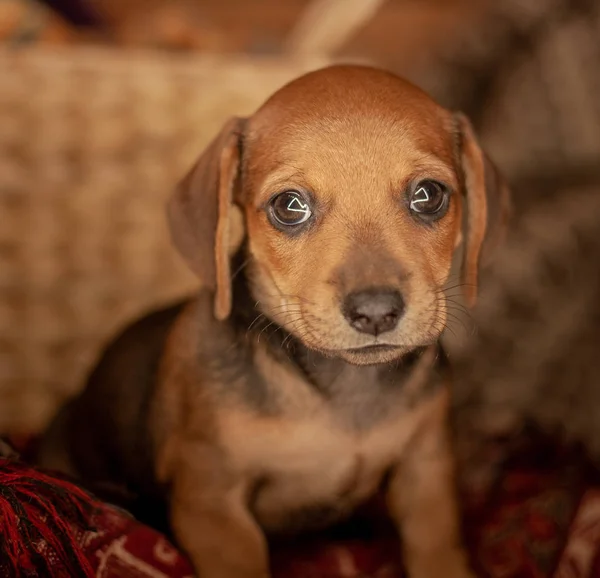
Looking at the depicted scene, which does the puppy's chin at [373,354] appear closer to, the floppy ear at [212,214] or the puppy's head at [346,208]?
the puppy's head at [346,208]

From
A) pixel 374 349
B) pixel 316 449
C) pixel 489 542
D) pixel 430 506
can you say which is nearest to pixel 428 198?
pixel 374 349

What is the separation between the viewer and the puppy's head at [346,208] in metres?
2.10

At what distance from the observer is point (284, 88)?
95.7 inches

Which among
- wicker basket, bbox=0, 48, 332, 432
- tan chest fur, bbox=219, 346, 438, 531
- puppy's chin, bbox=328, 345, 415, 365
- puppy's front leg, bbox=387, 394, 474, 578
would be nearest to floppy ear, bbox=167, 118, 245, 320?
tan chest fur, bbox=219, 346, 438, 531

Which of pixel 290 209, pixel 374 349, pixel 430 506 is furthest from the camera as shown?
pixel 430 506

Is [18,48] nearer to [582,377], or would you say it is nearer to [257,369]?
[257,369]

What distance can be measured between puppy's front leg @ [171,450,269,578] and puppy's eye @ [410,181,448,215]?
1.02 m

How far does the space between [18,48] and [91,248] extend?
40.9 inches

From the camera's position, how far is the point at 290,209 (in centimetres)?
233

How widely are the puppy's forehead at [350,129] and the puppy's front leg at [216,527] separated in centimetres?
97

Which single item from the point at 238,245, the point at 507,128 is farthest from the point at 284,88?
the point at 507,128

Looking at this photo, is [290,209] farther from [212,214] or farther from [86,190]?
[86,190]

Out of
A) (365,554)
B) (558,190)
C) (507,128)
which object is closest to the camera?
(365,554)

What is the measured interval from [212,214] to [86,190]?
5.48 feet
